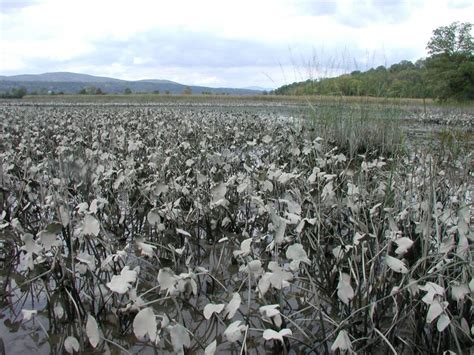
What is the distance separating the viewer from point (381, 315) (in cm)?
219

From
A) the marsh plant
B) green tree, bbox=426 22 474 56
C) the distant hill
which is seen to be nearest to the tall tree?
green tree, bbox=426 22 474 56

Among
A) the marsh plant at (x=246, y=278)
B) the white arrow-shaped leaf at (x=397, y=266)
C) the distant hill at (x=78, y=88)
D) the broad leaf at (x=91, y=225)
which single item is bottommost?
the marsh plant at (x=246, y=278)

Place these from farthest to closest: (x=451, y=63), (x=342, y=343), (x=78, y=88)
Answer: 1. (x=78, y=88)
2. (x=451, y=63)
3. (x=342, y=343)

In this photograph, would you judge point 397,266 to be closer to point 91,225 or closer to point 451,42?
point 91,225

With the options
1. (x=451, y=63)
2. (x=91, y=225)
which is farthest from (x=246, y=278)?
(x=451, y=63)

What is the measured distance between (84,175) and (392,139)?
4.69m

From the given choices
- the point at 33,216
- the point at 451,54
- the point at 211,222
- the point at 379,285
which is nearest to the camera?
the point at 379,285

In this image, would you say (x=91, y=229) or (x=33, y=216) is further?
(x=33, y=216)

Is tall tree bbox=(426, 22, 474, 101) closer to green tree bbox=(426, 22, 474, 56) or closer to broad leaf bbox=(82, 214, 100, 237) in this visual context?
green tree bbox=(426, 22, 474, 56)

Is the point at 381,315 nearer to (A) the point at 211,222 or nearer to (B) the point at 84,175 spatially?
(A) the point at 211,222

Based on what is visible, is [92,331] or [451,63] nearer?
[92,331]

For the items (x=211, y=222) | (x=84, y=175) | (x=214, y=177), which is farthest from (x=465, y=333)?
(x=84, y=175)

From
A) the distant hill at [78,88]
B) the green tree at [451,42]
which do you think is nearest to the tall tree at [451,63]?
the green tree at [451,42]

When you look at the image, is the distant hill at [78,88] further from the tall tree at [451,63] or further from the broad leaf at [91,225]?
the broad leaf at [91,225]
